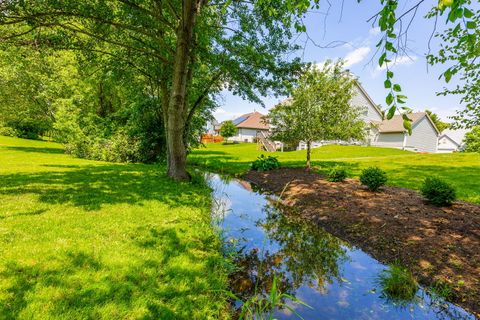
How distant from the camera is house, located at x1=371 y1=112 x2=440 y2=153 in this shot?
133 ft

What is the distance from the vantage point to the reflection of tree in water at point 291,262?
464 cm

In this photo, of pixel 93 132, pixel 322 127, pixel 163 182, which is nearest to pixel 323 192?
pixel 322 127

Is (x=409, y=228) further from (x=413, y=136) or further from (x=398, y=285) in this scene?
(x=413, y=136)

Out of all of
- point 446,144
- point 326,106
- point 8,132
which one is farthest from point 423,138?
point 8,132

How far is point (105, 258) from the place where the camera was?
4344 millimetres

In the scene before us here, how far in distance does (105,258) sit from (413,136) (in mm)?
47491

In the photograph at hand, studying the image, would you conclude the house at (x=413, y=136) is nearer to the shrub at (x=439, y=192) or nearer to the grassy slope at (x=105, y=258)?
the shrub at (x=439, y=192)

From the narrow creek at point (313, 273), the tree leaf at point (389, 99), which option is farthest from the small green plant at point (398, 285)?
the tree leaf at point (389, 99)

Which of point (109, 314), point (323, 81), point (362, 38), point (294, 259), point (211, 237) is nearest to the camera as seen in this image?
point (362, 38)

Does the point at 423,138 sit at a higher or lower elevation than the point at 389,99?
higher

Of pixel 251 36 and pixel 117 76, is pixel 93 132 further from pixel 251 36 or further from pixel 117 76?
pixel 251 36

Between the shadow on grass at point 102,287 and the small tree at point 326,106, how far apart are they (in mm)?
11879

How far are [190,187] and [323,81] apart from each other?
30.8 feet

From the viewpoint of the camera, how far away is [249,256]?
223 inches
